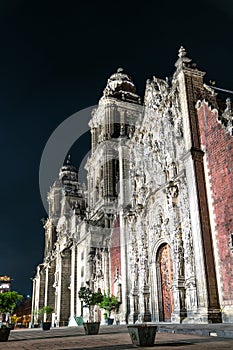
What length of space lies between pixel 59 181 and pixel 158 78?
40.5 metres

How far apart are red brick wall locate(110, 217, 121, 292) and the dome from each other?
65.3ft

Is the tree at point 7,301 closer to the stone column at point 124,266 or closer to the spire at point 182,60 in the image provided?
the stone column at point 124,266

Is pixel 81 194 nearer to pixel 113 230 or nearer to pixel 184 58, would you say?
pixel 113 230

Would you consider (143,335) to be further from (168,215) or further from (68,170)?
(68,170)

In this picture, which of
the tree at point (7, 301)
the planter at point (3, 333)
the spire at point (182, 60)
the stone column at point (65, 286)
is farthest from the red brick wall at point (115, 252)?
the planter at point (3, 333)

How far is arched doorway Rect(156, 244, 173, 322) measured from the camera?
22.1m

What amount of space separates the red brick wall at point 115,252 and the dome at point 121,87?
19.9m

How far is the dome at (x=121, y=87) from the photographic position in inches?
1777

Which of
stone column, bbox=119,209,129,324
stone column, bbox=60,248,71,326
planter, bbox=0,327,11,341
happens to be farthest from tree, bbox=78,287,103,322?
stone column, bbox=60,248,71,326

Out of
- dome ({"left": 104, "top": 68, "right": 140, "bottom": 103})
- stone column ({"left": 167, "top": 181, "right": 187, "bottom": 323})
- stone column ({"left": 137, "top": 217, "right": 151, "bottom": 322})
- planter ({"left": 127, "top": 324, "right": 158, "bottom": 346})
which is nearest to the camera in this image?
planter ({"left": 127, "top": 324, "right": 158, "bottom": 346})

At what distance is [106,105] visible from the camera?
43.1m

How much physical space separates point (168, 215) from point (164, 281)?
4537 mm

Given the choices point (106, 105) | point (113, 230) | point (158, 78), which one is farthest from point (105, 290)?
point (106, 105)

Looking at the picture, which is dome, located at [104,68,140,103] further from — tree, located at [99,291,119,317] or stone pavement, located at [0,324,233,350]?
stone pavement, located at [0,324,233,350]
